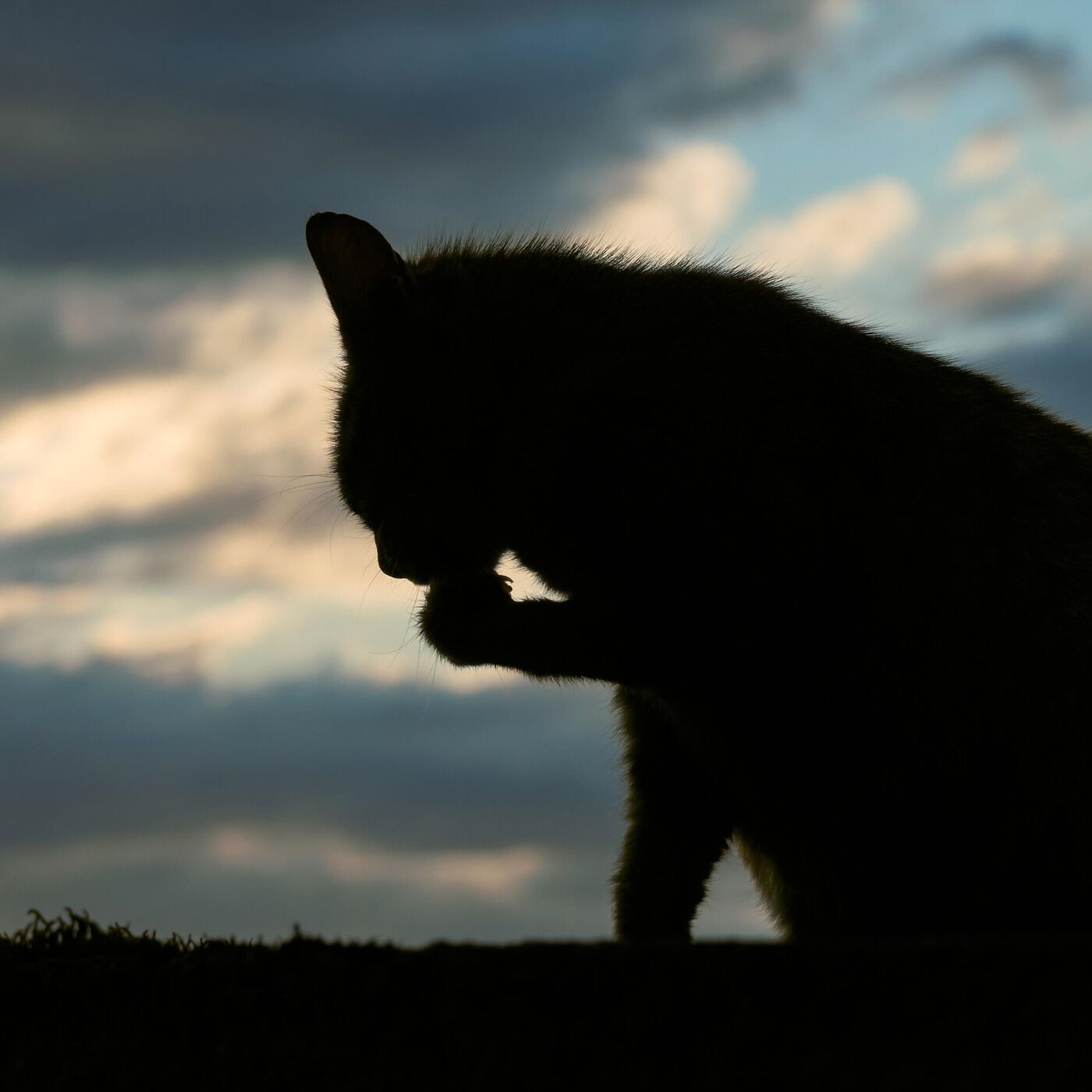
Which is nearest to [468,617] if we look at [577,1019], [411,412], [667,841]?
[411,412]

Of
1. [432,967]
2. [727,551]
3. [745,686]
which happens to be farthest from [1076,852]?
[432,967]

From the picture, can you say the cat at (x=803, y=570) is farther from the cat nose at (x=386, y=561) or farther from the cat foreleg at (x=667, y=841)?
the cat nose at (x=386, y=561)

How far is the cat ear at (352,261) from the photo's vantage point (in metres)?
4.30

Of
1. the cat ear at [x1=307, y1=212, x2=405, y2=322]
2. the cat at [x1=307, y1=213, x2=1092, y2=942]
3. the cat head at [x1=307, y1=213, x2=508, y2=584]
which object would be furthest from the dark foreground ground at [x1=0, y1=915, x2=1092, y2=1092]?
the cat ear at [x1=307, y1=212, x2=405, y2=322]

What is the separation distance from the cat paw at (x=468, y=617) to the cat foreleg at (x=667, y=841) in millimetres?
591

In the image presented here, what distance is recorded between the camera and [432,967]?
8.77ft

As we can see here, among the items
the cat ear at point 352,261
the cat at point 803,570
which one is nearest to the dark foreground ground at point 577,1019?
the cat at point 803,570

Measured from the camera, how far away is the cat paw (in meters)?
3.97

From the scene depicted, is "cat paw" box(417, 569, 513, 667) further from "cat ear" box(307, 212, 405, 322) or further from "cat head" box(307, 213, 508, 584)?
"cat ear" box(307, 212, 405, 322)

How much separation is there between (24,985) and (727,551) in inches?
76.4

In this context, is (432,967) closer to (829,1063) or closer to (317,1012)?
(317,1012)

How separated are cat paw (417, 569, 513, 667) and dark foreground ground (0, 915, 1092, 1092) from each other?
1.23 meters

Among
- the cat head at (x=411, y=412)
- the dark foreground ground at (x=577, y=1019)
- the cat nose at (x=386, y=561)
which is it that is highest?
the cat head at (x=411, y=412)

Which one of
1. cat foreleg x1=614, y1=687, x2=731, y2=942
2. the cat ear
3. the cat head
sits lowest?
cat foreleg x1=614, y1=687, x2=731, y2=942
